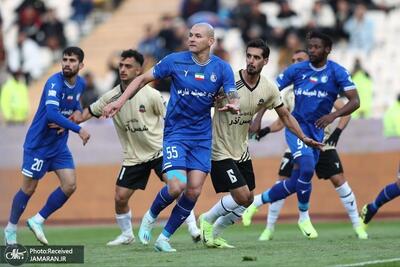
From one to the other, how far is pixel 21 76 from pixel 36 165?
1439 centimetres

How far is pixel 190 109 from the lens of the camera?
13680mm

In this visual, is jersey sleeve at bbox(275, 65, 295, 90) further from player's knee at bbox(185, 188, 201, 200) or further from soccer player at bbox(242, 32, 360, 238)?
player's knee at bbox(185, 188, 201, 200)

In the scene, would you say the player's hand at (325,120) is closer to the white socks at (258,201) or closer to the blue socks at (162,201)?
the white socks at (258,201)

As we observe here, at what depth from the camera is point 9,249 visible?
12.6m

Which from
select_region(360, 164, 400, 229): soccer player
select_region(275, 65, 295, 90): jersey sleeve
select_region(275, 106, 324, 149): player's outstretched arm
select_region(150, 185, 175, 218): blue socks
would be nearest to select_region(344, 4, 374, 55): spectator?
select_region(360, 164, 400, 229): soccer player

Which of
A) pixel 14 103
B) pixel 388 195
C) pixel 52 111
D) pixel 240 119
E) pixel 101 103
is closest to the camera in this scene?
pixel 240 119

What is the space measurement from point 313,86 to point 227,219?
8.39 feet

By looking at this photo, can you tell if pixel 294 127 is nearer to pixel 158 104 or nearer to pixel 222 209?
pixel 222 209

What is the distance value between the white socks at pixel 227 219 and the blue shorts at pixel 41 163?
7.17 ft

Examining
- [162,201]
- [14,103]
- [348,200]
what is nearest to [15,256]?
[162,201]

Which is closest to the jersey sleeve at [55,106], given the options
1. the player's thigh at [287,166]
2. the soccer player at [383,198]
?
the player's thigh at [287,166]

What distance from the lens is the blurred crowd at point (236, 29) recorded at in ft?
87.2

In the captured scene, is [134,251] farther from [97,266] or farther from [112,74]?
[112,74]

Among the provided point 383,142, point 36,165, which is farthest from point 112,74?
point 36,165
